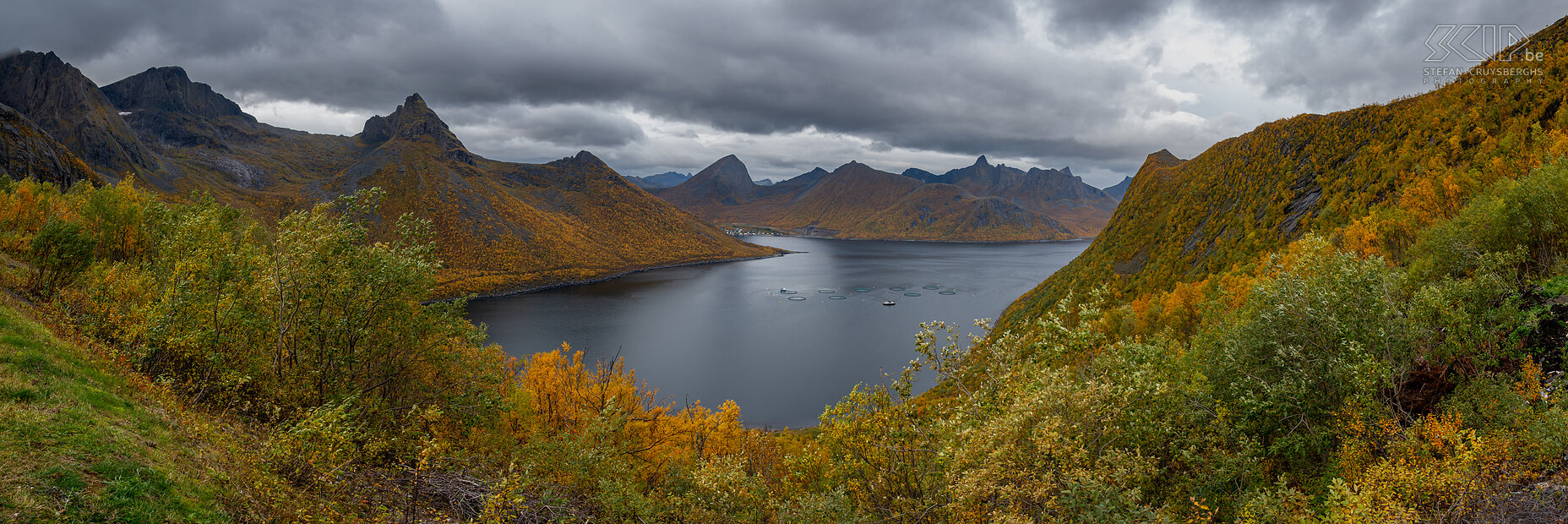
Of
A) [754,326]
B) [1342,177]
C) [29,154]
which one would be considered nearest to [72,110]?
[29,154]

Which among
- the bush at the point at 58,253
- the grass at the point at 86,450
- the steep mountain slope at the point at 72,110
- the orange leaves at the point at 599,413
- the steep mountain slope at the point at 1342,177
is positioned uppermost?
the steep mountain slope at the point at 72,110

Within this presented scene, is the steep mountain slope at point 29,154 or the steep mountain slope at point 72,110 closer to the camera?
the steep mountain slope at point 29,154

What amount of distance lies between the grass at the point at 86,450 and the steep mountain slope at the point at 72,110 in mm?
182305

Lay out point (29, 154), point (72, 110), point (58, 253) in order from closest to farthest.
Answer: point (58, 253) → point (29, 154) → point (72, 110)

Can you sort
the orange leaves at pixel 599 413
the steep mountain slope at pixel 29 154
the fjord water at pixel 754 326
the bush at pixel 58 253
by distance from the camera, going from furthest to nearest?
the steep mountain slope at pixel 29 154 < the fjord water at pixel 754 326 < the orange leaves at pixel 599 413 < the bush at pixel 58 253

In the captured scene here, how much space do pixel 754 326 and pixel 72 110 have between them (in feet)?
624

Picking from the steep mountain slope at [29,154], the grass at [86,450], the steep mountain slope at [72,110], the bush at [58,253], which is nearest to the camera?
the grass at [86,450]

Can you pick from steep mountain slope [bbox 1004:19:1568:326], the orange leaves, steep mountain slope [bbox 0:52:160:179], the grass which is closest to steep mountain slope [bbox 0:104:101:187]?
steep mountain slope [bbox 0:52:160:179]

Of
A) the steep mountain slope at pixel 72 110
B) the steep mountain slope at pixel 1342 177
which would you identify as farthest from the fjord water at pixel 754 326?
the steep mountain slope at pixel 72 110

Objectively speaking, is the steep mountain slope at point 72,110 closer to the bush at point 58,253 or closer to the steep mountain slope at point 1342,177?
the bush at point 58,253

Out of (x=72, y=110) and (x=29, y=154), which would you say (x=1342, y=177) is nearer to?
(x=29, y=154)

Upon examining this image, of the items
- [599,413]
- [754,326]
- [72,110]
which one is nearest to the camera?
[599,413]

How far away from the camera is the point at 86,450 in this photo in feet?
28.2

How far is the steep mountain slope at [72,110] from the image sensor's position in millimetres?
134375
